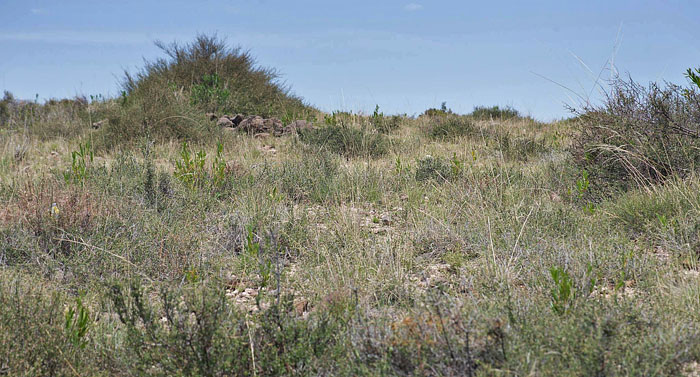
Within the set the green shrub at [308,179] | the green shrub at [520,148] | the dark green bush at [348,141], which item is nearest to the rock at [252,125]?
the dark green bush at [348,141]

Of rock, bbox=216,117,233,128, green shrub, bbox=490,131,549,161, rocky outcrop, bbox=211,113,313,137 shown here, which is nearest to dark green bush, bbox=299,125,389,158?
rocky outcrop, bbox=211,113,313,137

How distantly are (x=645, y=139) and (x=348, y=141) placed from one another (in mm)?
4533

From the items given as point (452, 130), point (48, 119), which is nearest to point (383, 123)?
point (452, 130)

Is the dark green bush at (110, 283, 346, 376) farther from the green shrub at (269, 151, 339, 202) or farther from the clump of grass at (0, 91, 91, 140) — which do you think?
the clump of grass at (0, 91, 91, 140)

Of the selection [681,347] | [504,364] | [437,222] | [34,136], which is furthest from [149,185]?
[34,136]

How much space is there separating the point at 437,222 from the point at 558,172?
2546 millimetres

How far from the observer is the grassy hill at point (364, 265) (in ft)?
7.41

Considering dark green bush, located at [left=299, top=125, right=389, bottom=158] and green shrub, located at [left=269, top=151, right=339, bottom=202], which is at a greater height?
dark green bush, located at [left=299, top=125, right=389, bottom=158]

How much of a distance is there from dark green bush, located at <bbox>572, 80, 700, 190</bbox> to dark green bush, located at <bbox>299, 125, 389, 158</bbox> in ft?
11.7

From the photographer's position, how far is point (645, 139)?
17.5 ft

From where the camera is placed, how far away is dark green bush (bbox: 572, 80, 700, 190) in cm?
518

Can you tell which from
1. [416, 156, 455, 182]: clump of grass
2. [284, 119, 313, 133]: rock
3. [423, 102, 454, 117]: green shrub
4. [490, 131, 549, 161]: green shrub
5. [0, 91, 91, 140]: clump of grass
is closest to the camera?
[416, 156, 455, 182]: clump of grass

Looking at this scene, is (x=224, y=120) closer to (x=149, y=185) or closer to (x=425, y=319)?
(x=149, y=185)

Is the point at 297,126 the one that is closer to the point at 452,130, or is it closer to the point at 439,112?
the point at 452,130
